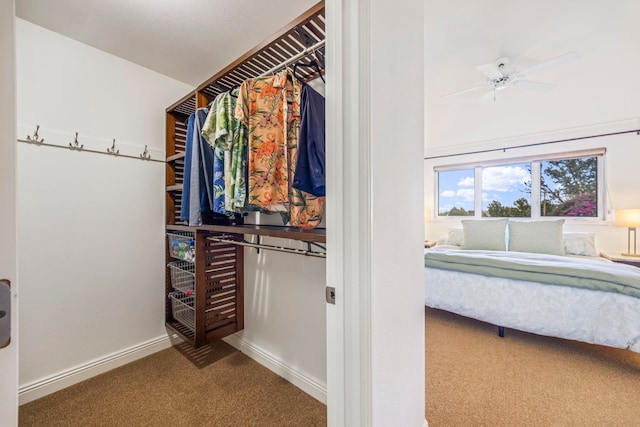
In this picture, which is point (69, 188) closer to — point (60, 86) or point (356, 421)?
point (60, 86)

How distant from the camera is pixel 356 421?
2.61 ft

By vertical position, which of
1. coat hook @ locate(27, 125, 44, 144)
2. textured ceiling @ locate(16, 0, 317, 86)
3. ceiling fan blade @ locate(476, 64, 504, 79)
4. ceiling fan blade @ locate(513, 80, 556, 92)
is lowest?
coat hook @ locate(27, 125, 44, 144)

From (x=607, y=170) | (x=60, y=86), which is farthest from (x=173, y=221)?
(x=607, y=170)

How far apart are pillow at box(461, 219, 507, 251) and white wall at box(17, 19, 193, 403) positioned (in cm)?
369

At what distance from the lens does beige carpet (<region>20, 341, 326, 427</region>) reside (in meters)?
1.46

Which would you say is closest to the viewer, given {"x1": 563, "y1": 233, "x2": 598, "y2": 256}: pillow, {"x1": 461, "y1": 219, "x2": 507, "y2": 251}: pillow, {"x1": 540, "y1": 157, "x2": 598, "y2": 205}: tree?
{"x1": 563, "y1": 233, "x2": 598, "y2": 256}: pillow

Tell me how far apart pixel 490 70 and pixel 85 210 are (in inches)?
128

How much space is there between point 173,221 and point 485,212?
4.63 meters

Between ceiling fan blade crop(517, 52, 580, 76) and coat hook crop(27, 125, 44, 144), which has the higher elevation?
ceiling fan blade crop(517, 52, 580, 76)

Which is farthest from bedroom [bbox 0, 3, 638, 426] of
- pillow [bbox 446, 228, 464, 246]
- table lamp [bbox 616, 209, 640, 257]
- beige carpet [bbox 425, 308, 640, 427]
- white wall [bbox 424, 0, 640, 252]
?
pillow [bbox 446, 228, 464, 246]

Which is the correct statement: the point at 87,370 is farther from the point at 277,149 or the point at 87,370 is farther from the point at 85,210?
the point at 277,149

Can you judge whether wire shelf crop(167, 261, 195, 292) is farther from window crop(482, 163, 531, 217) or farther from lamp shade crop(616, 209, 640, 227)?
lamp shade crop(616, 209, 640, 227)

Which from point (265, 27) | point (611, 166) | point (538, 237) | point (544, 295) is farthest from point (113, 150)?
point (611, 166)

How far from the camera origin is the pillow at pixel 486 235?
353 cm
